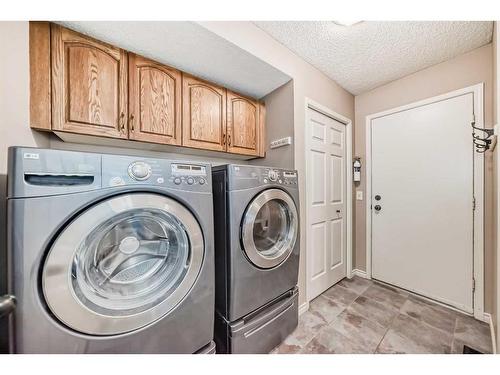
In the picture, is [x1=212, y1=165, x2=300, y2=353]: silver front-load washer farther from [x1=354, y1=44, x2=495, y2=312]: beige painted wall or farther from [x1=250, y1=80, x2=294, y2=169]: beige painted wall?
[x1=354, y1=44, x2=495, y2=312]: beige painted wall

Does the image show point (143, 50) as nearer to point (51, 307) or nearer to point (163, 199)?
point (163, 199)

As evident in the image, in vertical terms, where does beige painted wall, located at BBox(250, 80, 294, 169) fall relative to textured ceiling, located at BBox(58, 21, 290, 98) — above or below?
below

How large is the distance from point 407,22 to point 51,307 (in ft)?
7.94

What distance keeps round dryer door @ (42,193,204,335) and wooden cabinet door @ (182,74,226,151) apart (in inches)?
30.7

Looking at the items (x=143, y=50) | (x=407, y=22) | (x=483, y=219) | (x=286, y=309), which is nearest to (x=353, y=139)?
(x=407, y=22)

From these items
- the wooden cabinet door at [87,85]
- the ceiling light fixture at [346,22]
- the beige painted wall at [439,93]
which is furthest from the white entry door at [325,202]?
A: the wooden cabinet door at [87,85]

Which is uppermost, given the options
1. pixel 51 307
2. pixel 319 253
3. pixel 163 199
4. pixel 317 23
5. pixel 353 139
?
pixel 317 23

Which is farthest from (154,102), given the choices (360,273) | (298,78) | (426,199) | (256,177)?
(360,273)

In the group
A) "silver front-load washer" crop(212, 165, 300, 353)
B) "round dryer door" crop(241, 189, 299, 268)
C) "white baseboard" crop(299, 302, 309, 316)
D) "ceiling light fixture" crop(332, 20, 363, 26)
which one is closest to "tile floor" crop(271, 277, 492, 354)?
"white baseboard" crop(299, 302, 309, 316)

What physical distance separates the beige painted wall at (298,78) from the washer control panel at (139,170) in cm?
91

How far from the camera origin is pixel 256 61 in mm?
1368

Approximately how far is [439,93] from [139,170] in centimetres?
252

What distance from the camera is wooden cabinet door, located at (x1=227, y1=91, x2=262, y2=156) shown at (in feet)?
5.52
